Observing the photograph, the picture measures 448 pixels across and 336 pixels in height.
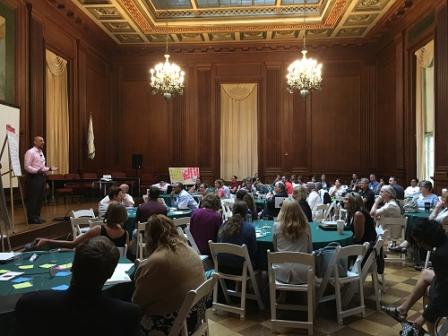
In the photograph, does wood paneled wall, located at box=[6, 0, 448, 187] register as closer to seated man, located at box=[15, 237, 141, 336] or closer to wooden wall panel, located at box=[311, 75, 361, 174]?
wooden wall panel, located at box=[311, 75, 361, 174]

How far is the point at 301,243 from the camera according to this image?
3.83 m

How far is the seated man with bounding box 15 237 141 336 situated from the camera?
1561 millimetres

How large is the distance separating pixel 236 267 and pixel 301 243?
721mm

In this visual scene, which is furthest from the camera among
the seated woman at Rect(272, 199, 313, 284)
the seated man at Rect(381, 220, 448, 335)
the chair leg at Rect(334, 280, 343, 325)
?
the seated woman at Rect(272, 199, 313, 284)

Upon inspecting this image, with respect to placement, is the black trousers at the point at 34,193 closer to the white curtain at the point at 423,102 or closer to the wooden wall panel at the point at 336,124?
the white curtain at the point at 423,102

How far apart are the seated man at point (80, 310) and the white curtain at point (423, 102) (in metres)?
10.6

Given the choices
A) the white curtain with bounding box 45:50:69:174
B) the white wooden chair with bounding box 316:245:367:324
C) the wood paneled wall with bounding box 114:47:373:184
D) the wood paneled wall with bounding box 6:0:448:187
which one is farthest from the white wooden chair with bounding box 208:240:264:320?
the wood paneled wall with bounding box 114:47:373:184

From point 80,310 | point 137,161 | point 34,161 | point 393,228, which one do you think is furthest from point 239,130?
point 80,310

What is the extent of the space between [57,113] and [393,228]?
9.36 m

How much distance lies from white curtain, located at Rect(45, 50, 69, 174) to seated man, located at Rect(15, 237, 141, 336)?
9.80 m

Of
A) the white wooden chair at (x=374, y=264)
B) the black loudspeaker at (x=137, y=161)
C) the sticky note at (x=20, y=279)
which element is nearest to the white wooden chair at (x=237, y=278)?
the white wooden chair at (x=374, y=264)

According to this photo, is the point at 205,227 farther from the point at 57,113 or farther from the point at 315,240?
the point at 57,113

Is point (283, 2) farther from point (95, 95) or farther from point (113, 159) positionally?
point (113, 159)

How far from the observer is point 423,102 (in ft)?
35.0
